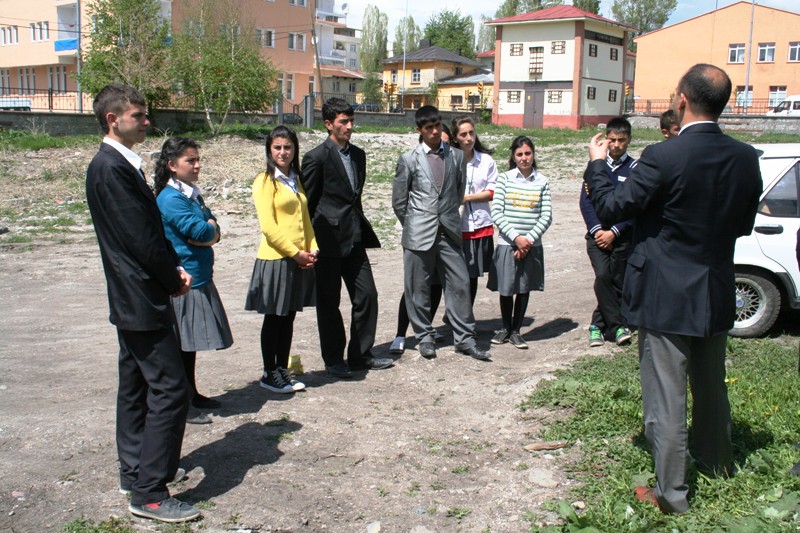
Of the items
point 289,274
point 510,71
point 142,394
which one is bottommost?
point 142,394

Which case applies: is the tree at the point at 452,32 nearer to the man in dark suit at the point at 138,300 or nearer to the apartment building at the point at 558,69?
the apartment building at the point at 558,69

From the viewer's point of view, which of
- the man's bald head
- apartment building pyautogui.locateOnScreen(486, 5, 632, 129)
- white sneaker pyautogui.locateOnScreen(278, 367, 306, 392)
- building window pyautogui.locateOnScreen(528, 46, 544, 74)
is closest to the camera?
the man's bald head

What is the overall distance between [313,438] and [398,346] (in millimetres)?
2131

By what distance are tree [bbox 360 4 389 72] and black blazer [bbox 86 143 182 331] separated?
3229 inches

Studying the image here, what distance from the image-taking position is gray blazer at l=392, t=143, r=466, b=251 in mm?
6723

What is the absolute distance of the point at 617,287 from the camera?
703 centimetres

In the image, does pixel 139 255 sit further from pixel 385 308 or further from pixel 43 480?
pixel 385 308

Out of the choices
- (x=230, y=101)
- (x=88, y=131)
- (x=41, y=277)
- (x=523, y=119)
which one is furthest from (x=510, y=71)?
(x=41, y=277)

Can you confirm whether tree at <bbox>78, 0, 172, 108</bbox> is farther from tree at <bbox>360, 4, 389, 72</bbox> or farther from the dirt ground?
tree at <bbox>360, 4, 389, 72</bbox>

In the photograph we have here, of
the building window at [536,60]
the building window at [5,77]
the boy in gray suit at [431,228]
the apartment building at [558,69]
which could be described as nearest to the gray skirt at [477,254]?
the boy in gray suit at [431,228]

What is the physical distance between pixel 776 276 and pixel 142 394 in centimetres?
575

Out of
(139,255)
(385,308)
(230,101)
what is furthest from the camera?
(230,101)

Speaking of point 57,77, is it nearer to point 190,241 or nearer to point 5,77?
point 5,77

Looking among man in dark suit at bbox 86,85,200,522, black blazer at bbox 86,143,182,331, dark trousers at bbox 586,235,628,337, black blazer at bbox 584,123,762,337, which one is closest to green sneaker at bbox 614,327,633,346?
dark trousers at bbox 586,235,628,337
